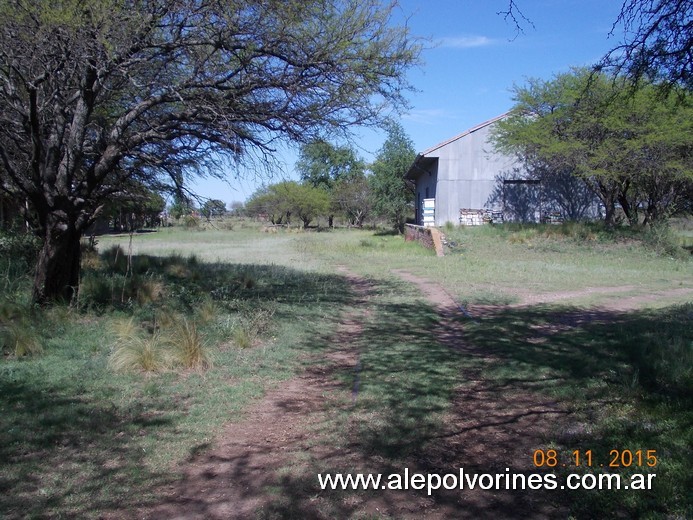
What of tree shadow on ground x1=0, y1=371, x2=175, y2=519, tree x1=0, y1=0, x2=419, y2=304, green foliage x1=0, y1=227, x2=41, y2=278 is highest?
tree x1=0, y1=0, x2=419, y2=304

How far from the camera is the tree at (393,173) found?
43188 mm

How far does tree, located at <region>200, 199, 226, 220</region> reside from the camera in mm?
10773

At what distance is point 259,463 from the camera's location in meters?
4.54

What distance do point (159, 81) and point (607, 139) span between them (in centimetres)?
1865

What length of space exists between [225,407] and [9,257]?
31.0 feet

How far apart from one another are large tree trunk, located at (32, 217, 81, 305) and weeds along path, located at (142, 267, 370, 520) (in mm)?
4928

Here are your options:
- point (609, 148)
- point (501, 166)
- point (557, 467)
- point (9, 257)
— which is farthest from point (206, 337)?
point (501, 166)

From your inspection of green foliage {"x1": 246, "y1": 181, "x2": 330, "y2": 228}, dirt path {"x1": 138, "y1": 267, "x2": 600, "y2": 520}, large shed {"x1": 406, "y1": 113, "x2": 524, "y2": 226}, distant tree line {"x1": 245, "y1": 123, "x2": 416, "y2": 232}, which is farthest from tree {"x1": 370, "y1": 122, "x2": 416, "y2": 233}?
dirt path {"x1": 138, "y1": 267, "x2": 600, "y2": 520}

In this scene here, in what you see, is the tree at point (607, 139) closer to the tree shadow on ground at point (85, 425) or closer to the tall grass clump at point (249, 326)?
the tall grass clump at point (249, 326)

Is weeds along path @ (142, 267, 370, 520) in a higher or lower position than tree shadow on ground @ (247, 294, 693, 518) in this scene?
lower

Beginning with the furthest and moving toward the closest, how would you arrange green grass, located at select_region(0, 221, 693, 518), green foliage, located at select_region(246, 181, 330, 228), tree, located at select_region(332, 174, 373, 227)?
tree, located at select_region(332, 174, 373, 227), green foliage, located at select_region(246, 181, 330, 228), green grass, located at select_region(0, 221, 693, 518)

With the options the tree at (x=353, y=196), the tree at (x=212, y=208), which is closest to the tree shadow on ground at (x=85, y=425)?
the tree at (x=212, y=208)

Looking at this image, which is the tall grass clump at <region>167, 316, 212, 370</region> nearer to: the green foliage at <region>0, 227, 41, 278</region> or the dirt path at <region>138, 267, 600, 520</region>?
the dirt path at <region>138, 267, 600, 520</region>

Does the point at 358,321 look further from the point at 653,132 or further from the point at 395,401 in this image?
the point at 653,132
